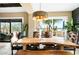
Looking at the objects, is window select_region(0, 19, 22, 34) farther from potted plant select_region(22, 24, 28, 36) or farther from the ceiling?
potted plant select_region(22, 24, 28, 36)

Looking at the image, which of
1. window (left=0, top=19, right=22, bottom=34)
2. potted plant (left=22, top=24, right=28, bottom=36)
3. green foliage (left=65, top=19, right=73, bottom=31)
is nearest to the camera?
window (left=0, top=19, right=22, bottom=34)

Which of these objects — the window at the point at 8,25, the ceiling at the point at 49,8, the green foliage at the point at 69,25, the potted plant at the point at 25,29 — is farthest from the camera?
the green foliage at the point at 69,25

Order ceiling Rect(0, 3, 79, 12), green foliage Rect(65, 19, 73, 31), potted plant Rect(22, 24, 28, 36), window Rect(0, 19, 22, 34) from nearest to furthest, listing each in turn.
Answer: window Rect(0, 19, 22, 34), ceiling Rect(0, 3, 79, 12), potted plant Rect(22, 24, 28, 36), green foliage Rect(65, 19, 73, 31)

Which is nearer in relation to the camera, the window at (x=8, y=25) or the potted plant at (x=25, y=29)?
the window at (x=8, y=25)

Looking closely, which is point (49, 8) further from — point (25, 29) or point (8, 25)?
point (8, 25)

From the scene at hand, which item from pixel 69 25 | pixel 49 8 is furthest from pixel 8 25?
pixel 69 25

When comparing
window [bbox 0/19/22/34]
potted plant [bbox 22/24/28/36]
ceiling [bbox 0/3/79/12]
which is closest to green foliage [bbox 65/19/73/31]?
ceiling [bbox 0/3/79/12]

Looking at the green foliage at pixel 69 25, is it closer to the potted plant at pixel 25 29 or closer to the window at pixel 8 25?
the potted plant at pixel 25 29

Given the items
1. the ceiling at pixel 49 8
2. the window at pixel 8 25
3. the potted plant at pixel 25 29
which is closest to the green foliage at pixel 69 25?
the ceiling at pixel 49 8

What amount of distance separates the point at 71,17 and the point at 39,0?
515 centimetres
